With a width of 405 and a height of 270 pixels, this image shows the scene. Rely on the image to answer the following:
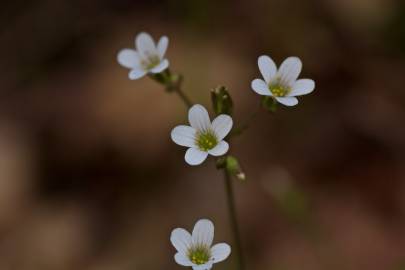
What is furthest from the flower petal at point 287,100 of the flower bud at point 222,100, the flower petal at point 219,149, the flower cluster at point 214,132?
the flower petal at point 219,149

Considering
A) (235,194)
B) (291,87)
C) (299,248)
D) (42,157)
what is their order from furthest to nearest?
(42,157)
(235,194)
(299,248)
(291,87)

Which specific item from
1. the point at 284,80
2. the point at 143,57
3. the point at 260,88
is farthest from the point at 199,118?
the point at 143,57

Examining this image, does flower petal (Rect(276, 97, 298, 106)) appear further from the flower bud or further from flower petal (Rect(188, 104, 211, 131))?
flower petal (Rect(188, 104, 211, 131))

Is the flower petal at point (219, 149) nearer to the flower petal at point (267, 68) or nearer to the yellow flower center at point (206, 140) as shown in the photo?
the yellow flower center at point (206, 140)

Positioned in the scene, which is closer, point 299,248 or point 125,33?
point 299,248

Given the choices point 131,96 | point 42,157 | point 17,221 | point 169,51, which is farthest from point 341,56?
point 17,221

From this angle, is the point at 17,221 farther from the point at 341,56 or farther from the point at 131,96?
the point at 341,56
